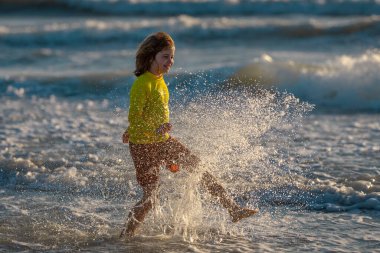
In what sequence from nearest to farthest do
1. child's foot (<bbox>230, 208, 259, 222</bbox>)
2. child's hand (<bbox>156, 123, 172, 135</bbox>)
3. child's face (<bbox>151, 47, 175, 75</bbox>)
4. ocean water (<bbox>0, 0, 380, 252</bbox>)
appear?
child's hand (<bbox>156, 123, 172, 135</bbox>), child's face (<bbox>151, 47, 175, 75</bbox>), child's foot (<bbox>230, 208, 259, 222</bbox>), ocean water (<bbox>0, 0, 380, 252</bbox>)

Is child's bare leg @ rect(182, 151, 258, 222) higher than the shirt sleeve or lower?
lower

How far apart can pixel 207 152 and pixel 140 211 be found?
0.79 metres

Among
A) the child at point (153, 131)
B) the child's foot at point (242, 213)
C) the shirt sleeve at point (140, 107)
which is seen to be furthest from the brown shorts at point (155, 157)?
the child's foot at point (242, 213)

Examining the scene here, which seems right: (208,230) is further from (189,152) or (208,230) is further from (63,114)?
(63,114)

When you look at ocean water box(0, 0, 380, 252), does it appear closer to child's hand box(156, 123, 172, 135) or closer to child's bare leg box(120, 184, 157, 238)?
child's bare leg box(120, 184, 157, 238)

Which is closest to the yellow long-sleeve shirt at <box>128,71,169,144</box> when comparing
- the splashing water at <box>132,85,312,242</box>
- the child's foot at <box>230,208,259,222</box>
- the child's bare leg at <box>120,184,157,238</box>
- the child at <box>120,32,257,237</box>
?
the child at <box>120,32,257,237</box>

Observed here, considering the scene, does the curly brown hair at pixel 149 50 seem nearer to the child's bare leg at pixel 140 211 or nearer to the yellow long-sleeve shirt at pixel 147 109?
the yellow long-sleeve shirt at pixel 147 109

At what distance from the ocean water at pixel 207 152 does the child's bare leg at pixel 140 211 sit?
3.6 inches

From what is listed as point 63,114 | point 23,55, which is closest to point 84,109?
point 63,114

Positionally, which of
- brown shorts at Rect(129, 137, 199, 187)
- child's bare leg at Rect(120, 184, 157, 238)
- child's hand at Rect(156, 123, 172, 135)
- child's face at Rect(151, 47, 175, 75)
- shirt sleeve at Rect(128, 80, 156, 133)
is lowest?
child's bare leg at Rect(120, 184, 157, 238)

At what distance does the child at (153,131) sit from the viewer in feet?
17.8

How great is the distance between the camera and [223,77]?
13789 mm

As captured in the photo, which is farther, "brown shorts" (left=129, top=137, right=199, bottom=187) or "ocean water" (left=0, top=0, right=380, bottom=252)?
"ocean water" (left=0, top=0, right=380, bottom=252)

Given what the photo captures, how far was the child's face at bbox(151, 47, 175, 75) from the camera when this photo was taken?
18.0 feet
